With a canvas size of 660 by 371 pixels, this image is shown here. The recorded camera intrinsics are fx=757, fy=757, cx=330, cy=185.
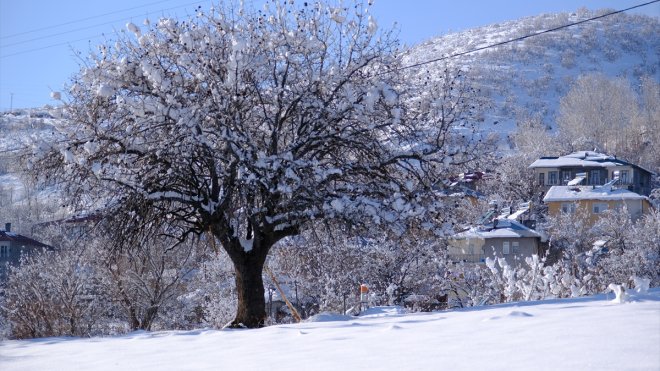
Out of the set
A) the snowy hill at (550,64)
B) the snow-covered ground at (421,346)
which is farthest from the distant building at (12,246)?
the snowy hill at (550,64)

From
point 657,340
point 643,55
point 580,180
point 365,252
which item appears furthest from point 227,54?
point 643,55

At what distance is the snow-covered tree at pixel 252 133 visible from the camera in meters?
12.7

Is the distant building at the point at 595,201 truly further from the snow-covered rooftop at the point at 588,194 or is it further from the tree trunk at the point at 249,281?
the tree trunk at the point at 249,281

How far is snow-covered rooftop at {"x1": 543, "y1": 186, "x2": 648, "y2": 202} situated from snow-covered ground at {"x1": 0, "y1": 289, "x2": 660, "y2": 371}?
51.3 m

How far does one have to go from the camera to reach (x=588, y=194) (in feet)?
196

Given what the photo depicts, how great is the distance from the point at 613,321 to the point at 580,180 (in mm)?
61183

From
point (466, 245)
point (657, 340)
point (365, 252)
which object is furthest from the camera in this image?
point (466, 245)

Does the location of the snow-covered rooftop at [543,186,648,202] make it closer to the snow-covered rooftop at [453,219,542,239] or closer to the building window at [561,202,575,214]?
the building window at [561,202,575,214]

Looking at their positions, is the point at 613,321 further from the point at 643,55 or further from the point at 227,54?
the point at 643,55

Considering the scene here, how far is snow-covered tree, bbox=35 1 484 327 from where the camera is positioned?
1273 cm

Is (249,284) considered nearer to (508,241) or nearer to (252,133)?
(252,133)

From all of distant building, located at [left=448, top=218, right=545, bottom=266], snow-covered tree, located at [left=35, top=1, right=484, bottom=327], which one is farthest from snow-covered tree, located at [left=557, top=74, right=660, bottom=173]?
snow-covered tree, located at [left=35, top=1, right=484, bottom=327]

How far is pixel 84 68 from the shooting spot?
13.5 meters

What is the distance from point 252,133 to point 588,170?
61.9 metres
